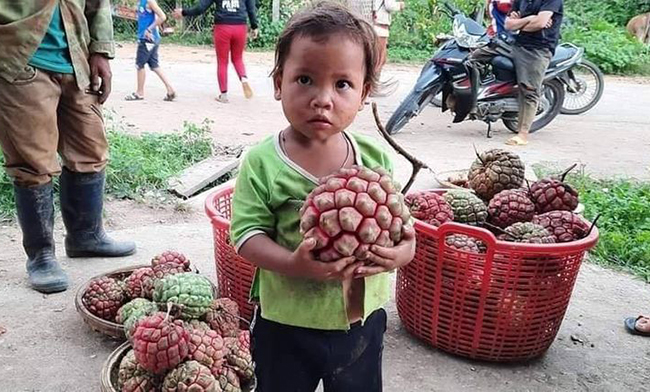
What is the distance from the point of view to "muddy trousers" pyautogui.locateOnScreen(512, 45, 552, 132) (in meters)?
6.58

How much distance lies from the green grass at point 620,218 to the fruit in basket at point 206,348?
272 cm

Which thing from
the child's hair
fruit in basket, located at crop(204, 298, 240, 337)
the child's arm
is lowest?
fruit in basket, located at crop(204, 298, 240, 337)

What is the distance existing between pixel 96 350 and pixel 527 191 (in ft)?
6.91

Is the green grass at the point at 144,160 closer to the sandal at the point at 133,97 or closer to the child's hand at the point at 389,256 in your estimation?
the sandal at the point at 133,97

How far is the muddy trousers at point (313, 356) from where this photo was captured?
1810 millimetres

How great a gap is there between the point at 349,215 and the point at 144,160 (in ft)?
13.3

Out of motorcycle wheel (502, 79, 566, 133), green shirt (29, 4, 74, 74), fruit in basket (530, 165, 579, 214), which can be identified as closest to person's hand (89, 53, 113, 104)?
green shirt (29, 4, 74, 74)

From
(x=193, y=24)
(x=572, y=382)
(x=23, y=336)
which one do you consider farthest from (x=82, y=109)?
(x=193, y=24)

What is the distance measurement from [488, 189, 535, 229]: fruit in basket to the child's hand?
1528 mm

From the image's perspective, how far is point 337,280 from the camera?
5.57 feet

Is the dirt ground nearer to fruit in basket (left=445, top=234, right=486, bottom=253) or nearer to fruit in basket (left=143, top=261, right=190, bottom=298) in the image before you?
fruit in basket (left=143, top=261, right=190, bottom=298)

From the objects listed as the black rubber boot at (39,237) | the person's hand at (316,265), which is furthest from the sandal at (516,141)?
the person's hand at (316,265)

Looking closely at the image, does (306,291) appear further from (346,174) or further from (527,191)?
(527,191)

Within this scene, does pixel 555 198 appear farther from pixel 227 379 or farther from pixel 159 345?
pixel 159 345
